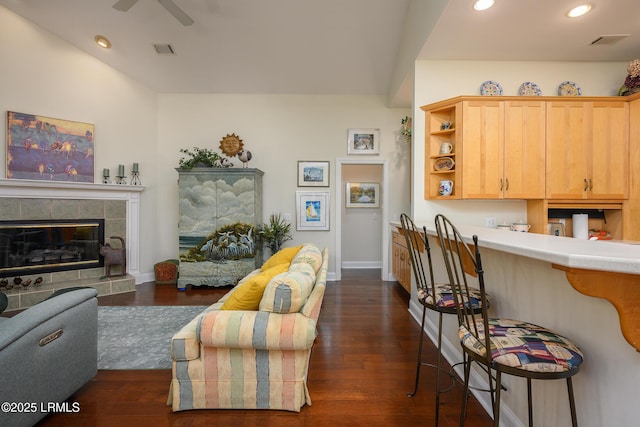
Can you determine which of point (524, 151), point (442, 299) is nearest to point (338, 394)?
point (442, 299)

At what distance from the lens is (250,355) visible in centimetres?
176

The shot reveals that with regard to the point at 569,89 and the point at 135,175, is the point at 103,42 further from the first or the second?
the point at 569,89

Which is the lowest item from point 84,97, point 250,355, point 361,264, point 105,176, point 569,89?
point 361,264

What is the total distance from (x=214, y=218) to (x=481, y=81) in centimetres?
385

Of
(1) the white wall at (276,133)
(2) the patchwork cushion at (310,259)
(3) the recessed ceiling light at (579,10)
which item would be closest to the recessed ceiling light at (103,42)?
(1) the white wall at (276,133)

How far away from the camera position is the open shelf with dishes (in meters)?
3.16

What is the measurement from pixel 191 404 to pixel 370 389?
114 cm

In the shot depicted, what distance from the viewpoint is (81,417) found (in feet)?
5.79

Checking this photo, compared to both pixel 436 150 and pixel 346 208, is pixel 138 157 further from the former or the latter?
pixel 436 150

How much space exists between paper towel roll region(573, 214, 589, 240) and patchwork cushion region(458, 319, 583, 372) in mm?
2648

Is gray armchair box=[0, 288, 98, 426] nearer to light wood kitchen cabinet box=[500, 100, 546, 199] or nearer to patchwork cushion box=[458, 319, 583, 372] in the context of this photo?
patchwork cushion box=[458, 319, 583, 372]

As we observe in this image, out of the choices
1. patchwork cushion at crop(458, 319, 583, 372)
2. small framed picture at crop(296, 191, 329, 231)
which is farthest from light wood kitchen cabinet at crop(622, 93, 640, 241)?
small framed picture at crop(296, 191, 329, 231)

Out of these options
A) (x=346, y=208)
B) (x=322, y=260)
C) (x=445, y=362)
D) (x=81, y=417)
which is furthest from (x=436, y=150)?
(x=81, y=417)

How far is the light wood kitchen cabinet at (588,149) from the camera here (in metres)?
2.96
